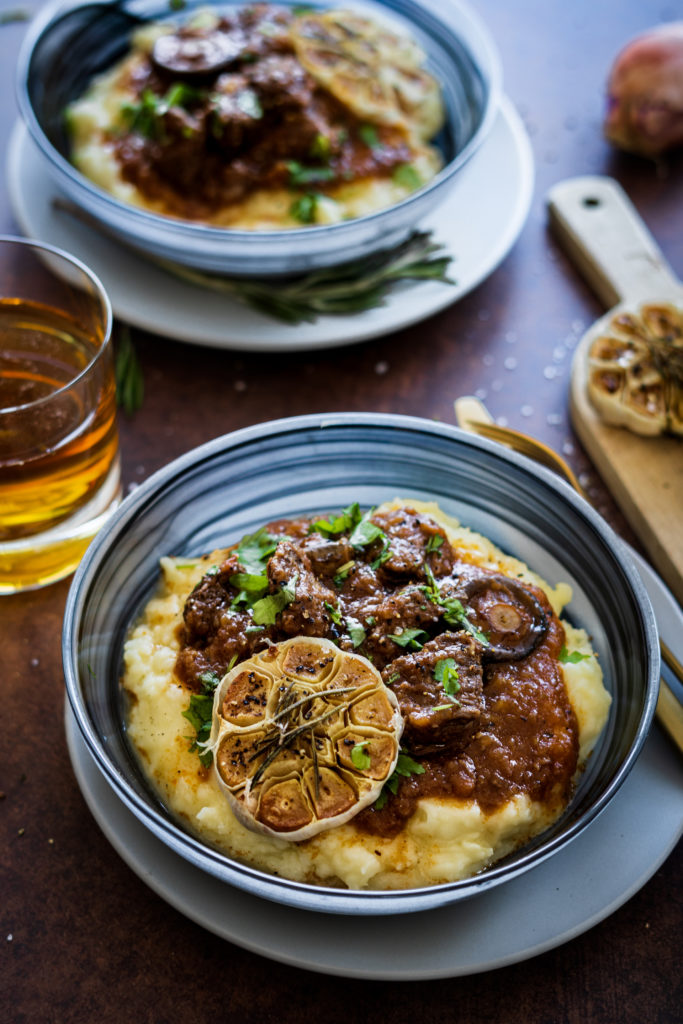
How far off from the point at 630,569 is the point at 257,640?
118 centimetres

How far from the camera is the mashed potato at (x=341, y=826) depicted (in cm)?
273

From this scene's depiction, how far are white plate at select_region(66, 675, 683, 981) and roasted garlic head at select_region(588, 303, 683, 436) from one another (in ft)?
5.84

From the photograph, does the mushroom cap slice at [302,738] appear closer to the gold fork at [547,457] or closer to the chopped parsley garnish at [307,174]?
the gold fork at [547,457]

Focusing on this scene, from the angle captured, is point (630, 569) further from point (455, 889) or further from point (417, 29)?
point (417, 29)

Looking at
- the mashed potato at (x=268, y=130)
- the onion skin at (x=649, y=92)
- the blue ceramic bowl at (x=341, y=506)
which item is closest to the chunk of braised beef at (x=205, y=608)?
the blue ceramic bowl at (x=341, y=506)

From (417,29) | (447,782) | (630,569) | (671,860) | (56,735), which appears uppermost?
(417,29)

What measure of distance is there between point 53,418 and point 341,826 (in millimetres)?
1590

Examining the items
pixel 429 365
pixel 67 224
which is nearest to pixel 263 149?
pixel 67 224

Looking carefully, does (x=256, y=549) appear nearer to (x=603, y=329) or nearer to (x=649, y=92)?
(x=603, y=329)

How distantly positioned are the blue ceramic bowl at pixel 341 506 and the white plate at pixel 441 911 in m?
0.10

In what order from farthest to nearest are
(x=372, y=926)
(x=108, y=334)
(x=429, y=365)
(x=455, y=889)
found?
(x=429, y=365), (x=108, y=334), (x=372, y=926), (x=455, y=889)

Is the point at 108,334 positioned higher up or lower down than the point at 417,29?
lower down

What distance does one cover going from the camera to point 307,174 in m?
4.71

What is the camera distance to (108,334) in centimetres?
342
